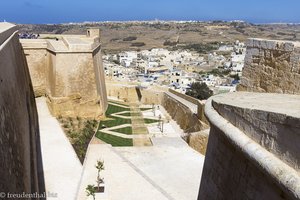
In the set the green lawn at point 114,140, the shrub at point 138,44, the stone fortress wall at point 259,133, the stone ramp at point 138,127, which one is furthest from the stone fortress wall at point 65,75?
the shrub at point 138,44

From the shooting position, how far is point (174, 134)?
19609 millimetres

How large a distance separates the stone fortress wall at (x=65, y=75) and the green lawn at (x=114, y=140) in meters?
1.53

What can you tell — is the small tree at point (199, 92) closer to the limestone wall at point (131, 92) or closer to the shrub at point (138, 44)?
the limestone wall at point (131, 92)

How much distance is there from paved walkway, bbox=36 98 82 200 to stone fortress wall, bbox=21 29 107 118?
145cm

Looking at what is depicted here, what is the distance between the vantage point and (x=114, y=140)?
17922 mm

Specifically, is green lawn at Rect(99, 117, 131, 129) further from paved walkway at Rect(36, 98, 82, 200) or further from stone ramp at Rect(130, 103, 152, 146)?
paved walkway at Rect(36, 98, 82, 200)

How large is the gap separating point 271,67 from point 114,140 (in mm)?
12732

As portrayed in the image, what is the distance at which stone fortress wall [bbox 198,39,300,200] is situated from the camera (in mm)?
3391

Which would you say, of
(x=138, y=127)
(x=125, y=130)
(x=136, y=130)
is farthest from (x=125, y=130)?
(x=138, y=127)

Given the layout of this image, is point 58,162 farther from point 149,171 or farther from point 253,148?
point 253,148

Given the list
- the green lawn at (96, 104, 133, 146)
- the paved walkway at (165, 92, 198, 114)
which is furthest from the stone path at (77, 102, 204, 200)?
the paved walkway at (165, 92, 198, 114)

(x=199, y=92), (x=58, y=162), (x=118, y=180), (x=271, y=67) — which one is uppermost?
(x=271, y=67)

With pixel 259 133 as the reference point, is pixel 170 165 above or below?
below

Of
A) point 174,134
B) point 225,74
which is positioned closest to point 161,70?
point 225,74
